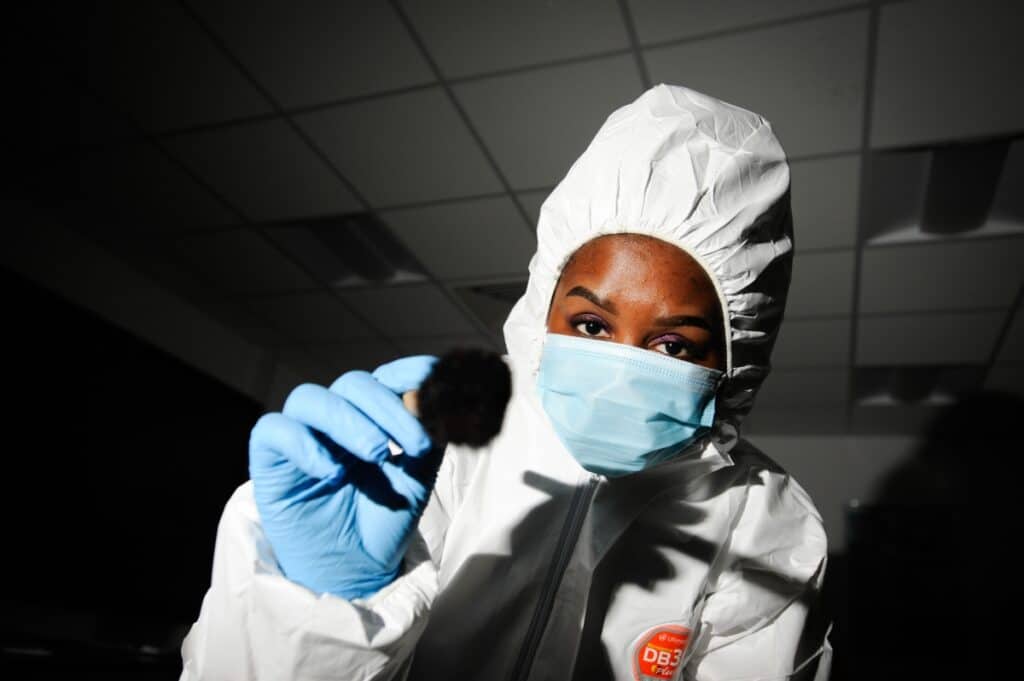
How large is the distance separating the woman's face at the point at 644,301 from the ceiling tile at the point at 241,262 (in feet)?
8.72

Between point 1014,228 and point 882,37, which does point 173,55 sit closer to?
point 882,37

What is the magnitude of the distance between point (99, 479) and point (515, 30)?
2.77 metres

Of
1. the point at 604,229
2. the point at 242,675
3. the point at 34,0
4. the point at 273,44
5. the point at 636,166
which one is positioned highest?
the point at 273,44

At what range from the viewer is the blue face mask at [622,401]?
79 centimetres

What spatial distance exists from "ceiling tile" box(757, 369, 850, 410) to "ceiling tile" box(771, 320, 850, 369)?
12cm

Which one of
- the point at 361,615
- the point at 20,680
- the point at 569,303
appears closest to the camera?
the point at 361,615

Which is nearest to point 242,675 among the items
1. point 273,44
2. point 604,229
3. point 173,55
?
point 604,229

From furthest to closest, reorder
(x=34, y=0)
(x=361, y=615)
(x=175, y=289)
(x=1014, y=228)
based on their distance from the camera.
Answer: (x=175, y=289) → (x=1014, y=228) → (x=34, y=0) → (x=361, y=615)

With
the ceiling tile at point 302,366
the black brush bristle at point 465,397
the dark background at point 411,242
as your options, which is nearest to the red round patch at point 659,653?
the black brush bristle at point 465,397

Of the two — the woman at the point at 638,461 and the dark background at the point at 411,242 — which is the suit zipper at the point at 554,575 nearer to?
the woman at the point at 638,461

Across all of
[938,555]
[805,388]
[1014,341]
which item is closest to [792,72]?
[1014,341]

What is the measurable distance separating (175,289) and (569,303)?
150 inches

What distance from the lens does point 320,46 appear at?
6.25ft

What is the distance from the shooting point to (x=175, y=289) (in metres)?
3.84
